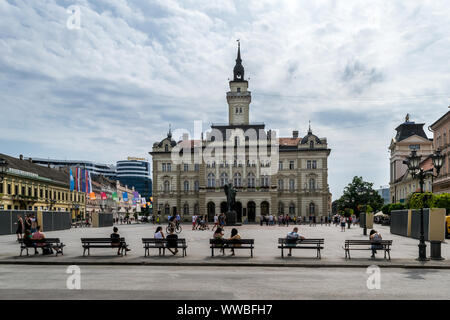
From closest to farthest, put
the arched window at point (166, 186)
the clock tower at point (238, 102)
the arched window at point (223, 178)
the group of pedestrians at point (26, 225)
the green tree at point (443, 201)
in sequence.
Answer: the group of pedestrians at point (26, 225)
the green tree at point (443, 201)
the arched window at point (223, 178)
the arched window at point (166, 186)
the clock tower at point (238, 102)

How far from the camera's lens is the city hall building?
8394 cm

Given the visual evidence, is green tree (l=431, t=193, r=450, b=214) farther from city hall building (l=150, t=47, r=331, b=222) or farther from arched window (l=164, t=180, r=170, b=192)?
arched window (l=164, t=180, r=170, b=192)

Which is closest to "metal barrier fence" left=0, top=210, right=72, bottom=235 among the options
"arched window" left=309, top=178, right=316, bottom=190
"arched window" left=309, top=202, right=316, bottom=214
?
"arched window" left=309, top=202, right=316, bottom=214

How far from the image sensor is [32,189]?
70000 mm

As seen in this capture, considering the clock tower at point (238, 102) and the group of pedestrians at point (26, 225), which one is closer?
the group of pedestrians at point (26, 225)

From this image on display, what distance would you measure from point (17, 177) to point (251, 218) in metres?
41.8

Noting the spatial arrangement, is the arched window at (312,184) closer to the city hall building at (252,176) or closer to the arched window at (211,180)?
the city hall building at (252,176)

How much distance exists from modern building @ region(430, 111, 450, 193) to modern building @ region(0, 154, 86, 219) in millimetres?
49819

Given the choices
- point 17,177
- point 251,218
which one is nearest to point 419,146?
point 251,218

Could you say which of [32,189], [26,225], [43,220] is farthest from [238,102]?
[26,225]

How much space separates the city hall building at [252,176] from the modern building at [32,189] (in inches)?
713

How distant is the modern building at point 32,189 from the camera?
204 ft

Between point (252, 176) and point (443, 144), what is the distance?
4132 cm

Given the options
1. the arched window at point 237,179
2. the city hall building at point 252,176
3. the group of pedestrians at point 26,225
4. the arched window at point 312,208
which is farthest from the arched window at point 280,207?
the group of pedestrians at point 26,225
